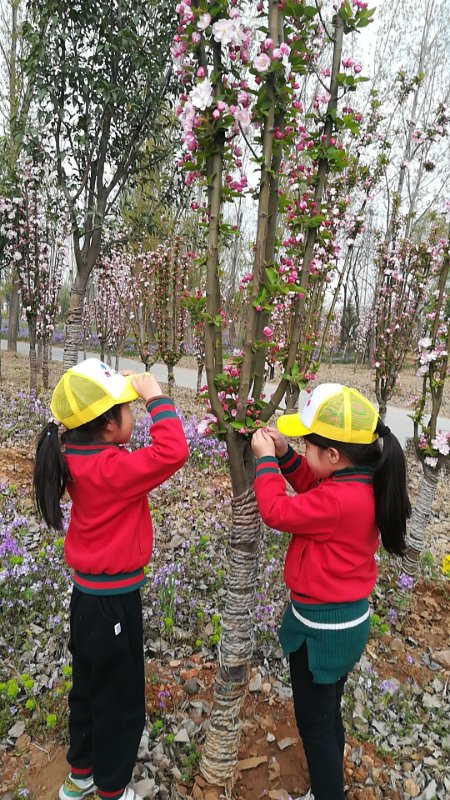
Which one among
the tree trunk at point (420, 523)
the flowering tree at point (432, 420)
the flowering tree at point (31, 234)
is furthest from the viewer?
the flowering tree at point (31, 234)

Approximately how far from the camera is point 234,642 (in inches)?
77.5

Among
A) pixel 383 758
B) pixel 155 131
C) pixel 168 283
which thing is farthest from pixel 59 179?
pixel 383 758

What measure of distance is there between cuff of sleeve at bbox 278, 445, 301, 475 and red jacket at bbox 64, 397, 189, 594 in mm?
466

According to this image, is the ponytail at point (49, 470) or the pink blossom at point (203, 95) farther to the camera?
the ponytail at point (49, 470)

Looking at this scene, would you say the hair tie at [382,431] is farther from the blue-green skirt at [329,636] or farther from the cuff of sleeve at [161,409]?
the cuff of sleeve at [161,409]

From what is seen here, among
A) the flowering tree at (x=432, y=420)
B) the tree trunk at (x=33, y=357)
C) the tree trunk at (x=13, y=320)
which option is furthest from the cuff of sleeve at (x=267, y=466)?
the tree trunk at (x=13, y=320)

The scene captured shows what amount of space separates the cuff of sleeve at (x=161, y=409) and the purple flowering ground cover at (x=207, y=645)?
104 centimetres

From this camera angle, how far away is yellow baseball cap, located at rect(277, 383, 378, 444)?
1659mm

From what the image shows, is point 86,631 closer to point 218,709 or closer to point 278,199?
point 218,709

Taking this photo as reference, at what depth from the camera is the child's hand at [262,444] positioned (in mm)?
1715

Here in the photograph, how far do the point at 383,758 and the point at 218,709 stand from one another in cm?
98

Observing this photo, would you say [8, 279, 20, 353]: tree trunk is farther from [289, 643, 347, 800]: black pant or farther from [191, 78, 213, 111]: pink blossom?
[289, 643, 347, 800]: black pant

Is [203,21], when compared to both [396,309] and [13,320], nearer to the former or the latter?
[396,309]

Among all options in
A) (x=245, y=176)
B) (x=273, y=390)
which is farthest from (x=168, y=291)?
(x=245, y=176)
